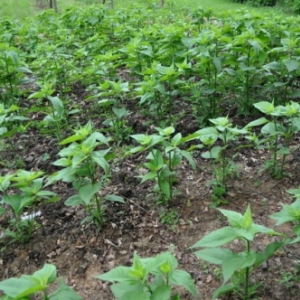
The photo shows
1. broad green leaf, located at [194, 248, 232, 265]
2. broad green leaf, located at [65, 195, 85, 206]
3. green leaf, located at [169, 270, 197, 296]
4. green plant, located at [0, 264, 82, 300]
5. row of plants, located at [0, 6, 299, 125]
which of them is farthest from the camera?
row of plants, located at [0, 6, 299, 125]

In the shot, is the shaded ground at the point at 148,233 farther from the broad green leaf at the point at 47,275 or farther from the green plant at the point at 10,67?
the green plant at the point at 10,67

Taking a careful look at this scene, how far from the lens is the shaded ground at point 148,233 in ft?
7.89

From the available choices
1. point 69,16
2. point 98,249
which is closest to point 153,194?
point 98,249

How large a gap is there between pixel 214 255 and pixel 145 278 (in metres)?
0.40

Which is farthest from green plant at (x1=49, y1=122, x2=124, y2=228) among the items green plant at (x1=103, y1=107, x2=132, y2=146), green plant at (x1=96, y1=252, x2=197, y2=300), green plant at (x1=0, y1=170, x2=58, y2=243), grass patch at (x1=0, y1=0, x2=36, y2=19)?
grass patch at (x1=0, y1=0, x2=36, y2=19)

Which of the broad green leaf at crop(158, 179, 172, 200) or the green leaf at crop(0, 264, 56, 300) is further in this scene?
the broad green leaf at crop(158, 179, 172, 200)

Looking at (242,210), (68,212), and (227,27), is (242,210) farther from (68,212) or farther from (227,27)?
(227,27)

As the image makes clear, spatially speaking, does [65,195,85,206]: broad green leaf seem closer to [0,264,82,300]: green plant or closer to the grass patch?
[0,264,82,300]: green plant

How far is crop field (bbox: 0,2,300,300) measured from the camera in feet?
6.43

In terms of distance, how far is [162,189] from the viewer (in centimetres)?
284

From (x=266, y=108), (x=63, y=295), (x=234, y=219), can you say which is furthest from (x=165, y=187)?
(x=63, y=295)

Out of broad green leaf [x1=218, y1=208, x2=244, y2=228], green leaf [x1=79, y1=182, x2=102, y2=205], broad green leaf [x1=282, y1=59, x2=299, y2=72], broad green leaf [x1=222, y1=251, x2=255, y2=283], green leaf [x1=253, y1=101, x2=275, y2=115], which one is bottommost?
green leaf [x1=79, y1=182, x2=102, y2=205]

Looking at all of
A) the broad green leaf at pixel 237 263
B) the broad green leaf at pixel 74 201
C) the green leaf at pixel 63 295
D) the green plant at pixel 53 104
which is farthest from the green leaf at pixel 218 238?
the green plant at pixel 53 104

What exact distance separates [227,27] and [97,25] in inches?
126
